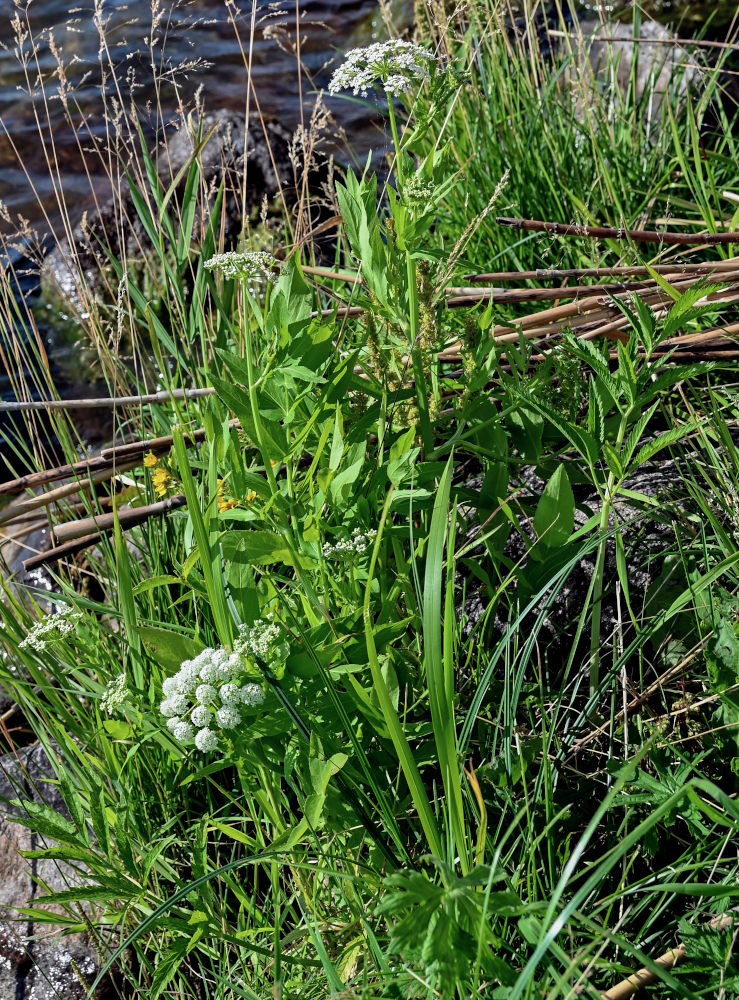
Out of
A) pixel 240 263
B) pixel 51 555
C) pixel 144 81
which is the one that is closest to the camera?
pixel 240 263

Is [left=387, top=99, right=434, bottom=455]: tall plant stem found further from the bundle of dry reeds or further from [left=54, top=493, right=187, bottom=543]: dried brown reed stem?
[left=54, top=493, right=187, bottom=543]: dried brown reed stem

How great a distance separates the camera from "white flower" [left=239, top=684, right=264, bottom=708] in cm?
109

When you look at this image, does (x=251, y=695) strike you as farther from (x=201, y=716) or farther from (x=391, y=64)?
(x=391, y=64)

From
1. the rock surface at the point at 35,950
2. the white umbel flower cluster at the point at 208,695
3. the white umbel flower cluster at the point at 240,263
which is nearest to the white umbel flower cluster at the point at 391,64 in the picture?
the white umbel flower cluster at the point at 240,263

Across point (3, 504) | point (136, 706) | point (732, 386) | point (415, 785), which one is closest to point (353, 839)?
point (415, 785)

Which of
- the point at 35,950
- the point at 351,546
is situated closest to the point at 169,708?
the point at 351,546

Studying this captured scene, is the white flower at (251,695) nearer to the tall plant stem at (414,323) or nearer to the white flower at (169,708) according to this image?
the white flower at (169,708)

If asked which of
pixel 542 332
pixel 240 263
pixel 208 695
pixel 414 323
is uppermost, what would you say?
pixel 240 263

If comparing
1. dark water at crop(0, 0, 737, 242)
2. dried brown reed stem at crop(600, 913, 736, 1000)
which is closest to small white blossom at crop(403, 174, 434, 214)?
dried brown reed stem at crop(600, 913, 736, 1000)

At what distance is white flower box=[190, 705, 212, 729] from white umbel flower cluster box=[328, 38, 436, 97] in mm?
975

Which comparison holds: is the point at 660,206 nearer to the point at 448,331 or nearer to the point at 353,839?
the point at 448,331

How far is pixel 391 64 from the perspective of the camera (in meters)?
1.41

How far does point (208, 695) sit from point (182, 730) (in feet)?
0.18

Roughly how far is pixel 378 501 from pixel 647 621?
0.55m
